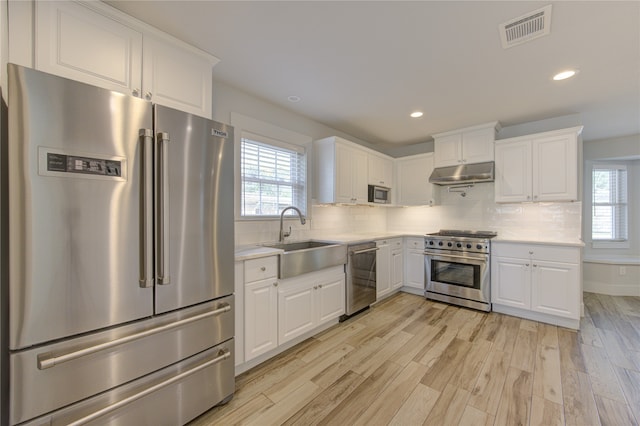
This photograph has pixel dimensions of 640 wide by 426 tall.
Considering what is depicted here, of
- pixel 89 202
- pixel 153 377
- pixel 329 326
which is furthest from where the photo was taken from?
pixel 329 326

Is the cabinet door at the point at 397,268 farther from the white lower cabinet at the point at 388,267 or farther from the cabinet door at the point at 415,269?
the cabinet door at the point at 415,269

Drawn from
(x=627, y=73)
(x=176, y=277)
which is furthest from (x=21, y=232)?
(x=627, y=73)

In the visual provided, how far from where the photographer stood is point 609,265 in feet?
13.6

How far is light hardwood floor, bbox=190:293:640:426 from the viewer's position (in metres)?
1.66

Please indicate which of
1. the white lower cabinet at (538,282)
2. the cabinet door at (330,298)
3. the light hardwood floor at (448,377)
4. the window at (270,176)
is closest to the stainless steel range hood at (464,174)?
the white lower cabinet at (538,282)

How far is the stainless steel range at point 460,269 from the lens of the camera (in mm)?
3324

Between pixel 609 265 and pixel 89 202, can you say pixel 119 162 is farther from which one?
pixel 609 265

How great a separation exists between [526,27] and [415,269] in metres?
3.12

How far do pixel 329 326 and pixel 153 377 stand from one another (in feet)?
6.01

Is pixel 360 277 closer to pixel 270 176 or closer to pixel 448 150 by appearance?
pixel 270 176

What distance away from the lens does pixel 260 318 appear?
2127mm

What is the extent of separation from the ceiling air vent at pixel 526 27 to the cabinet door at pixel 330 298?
8.22 ft

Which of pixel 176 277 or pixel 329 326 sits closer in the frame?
pixel 176 277

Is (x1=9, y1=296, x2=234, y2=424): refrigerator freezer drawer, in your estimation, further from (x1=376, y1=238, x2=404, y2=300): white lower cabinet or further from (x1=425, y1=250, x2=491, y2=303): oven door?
(x1=425, y1=250, x2=491, y2=303): oven door
